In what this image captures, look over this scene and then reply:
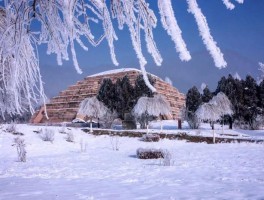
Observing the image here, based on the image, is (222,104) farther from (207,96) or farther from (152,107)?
(207,96)

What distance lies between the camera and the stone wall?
A: 5753 cm

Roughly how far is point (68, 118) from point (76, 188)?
50.5 meters

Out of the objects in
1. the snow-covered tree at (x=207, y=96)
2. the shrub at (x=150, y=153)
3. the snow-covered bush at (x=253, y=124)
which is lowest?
the shrub at (x=150, y=153)

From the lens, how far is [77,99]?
199ft

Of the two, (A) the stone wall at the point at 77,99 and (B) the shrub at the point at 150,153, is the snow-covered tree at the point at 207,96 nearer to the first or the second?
(A) the stone wall at the point at 77,99

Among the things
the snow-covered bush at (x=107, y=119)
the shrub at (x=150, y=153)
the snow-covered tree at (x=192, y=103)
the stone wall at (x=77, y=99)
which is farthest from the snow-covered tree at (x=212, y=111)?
the stone wall at (x=77, y=99)

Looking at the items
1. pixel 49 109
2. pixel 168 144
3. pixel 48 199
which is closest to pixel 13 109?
pixel 48 199

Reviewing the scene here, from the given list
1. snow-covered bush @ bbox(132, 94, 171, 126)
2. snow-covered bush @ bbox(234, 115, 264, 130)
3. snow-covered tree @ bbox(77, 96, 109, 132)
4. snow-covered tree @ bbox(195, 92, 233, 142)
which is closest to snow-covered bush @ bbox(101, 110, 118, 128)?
snow-covered tree @ bbox(77, 96, 109, 132)

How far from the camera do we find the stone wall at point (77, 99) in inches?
2265

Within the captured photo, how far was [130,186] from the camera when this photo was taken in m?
6.94

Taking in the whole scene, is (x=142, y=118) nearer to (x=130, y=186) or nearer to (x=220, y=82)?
(x=220, y=82)

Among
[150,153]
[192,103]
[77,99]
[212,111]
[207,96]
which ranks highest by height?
[77,99]

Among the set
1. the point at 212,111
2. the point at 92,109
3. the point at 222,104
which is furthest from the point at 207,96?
the point at 92,109

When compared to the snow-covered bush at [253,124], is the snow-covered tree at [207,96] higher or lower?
higher
